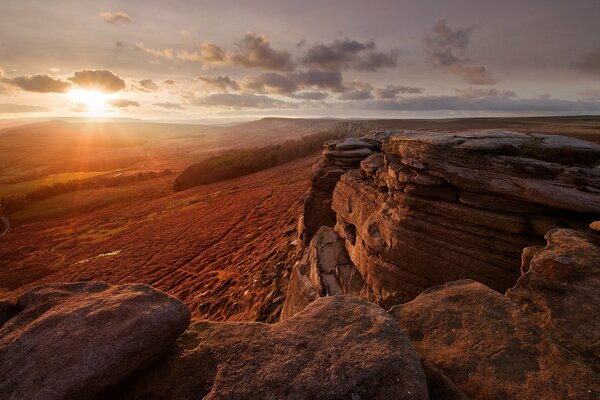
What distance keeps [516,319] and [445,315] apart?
1.18 meters

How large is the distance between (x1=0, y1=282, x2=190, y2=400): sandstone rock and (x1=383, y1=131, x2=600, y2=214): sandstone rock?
8.80m

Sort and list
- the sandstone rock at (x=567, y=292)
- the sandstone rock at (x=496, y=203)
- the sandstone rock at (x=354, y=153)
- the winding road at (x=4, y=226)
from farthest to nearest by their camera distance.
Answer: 1. the winding road at (x=4, y=226)
2. the sandstone rock at (x=354, y=153)
3. the sandstone rock at (x=496, y=203)
4. the sandstone rock at (x=567, y=292)

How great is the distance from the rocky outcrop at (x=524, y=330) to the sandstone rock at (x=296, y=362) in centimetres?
148

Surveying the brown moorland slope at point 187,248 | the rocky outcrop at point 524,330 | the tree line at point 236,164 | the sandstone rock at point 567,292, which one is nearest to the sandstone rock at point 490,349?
the rocky outcrop at point 524,330

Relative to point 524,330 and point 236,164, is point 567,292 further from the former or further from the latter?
point 236,164

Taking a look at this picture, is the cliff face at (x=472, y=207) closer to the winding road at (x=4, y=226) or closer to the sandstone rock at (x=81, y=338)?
the sandstone rock at (x=81, y=338)

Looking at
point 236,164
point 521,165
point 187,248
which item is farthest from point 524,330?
point 236,164

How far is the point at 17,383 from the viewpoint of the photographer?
11.3 ft

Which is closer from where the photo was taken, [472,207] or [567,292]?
[567,292]

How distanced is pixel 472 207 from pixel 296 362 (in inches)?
304

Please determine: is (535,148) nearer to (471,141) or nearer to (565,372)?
(471,141)

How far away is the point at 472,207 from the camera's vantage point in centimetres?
910

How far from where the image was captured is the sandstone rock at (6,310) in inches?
185

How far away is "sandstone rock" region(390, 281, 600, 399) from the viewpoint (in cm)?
431
